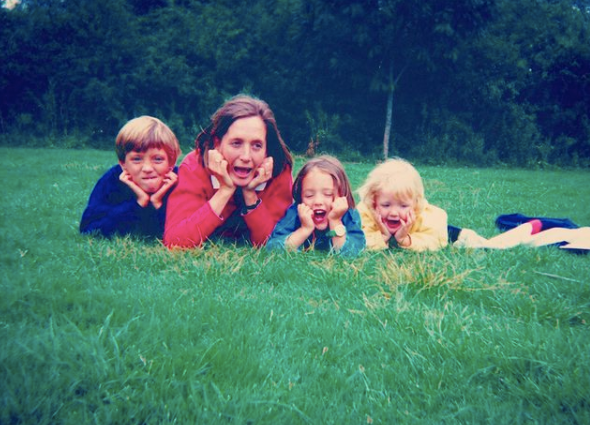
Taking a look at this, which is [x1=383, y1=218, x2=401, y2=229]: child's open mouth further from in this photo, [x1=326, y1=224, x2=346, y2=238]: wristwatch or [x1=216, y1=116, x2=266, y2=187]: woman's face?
[x1=216, y1=116, x2=266, y2=187]: woman's face

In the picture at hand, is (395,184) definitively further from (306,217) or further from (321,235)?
(306,217)

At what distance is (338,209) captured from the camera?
12.4 feet

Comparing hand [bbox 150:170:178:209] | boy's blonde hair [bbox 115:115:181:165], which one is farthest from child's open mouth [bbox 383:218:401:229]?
boy's blonde hair [bbox 115:115:181:165]

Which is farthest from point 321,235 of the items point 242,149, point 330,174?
point 242,149

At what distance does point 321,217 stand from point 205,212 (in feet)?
2.95

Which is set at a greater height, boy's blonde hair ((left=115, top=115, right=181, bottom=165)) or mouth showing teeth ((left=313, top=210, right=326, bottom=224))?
boy's blonde hair ((left=115, top=115, right=181, bottom=165))

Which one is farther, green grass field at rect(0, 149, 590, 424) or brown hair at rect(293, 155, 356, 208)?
brown hair at rect(293, 155, 356, 208)

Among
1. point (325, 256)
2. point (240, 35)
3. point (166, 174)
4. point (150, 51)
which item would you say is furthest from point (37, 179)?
point (240, 35)

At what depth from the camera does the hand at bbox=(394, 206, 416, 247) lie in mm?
4074

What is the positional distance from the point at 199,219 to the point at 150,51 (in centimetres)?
2103

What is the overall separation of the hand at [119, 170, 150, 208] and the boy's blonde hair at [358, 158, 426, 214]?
1.83 meters

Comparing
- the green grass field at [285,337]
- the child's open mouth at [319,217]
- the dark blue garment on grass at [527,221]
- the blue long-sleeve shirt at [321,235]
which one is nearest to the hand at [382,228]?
the blue long-sleeve shirt at [321,235]

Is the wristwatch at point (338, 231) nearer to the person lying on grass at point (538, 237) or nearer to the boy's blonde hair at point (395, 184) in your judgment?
the boy's blonde hair at point (395, 184)

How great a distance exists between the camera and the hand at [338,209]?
12.4 ft
